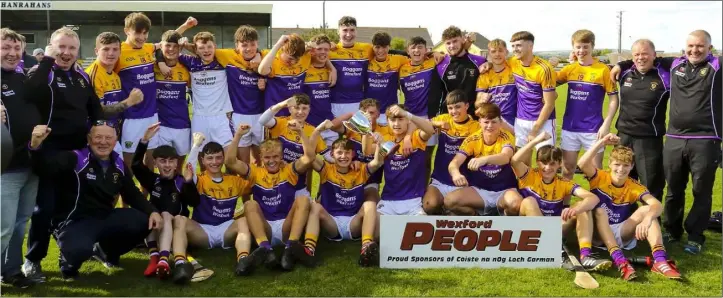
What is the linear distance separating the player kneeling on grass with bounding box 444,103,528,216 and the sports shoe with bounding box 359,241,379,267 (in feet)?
3.27

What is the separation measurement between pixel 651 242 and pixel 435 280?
1.82 m

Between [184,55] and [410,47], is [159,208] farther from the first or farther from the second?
[410,47]

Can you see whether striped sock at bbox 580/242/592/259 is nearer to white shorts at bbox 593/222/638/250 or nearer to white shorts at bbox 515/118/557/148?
white shorts at bbox 593/222/638/250

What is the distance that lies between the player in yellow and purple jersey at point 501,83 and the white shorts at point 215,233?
2.95 m

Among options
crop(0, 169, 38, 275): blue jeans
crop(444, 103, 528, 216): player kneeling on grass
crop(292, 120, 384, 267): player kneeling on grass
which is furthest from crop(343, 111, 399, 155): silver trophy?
crop(0, 169, 38, 275): blue jeans

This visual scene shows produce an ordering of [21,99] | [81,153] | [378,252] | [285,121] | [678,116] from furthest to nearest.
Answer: [285,121], [678,116], [378,252], [81,153], [21,99]

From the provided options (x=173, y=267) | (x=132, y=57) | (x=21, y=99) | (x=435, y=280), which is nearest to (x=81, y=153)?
(x=21, y=99)

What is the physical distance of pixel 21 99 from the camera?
4156 millimetres

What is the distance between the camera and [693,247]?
5.19m

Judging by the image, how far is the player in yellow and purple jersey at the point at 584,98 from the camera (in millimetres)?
6004

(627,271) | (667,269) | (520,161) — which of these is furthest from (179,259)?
(667,269)

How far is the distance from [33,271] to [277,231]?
186 centimetres

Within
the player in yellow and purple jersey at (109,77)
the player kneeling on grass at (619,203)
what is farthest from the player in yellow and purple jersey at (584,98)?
the player in yellow and purple jersey at (109,77)

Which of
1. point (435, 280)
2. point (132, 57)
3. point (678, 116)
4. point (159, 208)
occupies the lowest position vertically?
point (435, 280)
